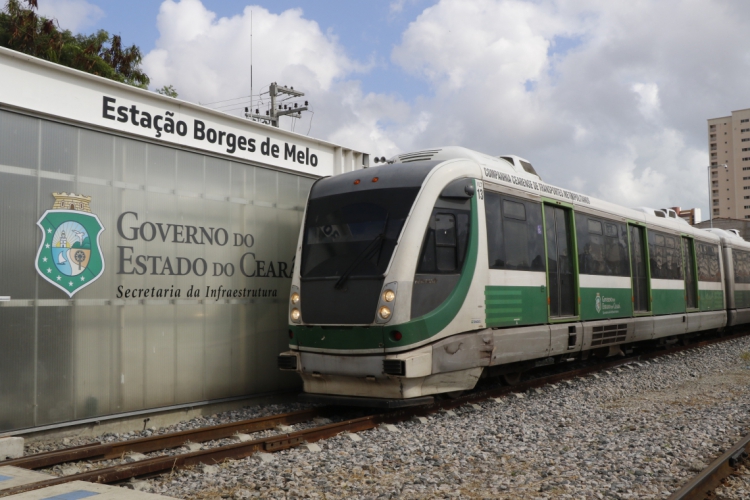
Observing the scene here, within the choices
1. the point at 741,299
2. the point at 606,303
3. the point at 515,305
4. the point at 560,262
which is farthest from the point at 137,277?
the point at 741,299

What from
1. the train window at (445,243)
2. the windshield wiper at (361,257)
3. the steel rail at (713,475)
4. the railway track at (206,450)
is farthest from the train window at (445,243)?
the steel rail at (713,475)

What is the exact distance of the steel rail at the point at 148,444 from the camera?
5.93 meters

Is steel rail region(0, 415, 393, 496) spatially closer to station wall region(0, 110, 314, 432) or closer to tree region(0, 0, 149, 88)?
station wall region(0, 110, 314, 432)

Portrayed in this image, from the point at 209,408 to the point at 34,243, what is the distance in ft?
10.4

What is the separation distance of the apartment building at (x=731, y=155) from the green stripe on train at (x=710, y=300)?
4608 inches

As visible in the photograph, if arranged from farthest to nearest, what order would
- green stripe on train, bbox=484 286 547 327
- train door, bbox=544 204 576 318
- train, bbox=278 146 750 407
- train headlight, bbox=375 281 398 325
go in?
train door, bbox=544 204 576 318, green stripe on train, bbox=484 286 547 327, train, bbox=278 146 750 407, train headlight, bbox=375 281 398 325

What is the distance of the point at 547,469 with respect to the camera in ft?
18.4

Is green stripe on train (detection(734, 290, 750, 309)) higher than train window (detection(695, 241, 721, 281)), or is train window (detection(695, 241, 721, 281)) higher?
train window (detection(695, 241, 721, 281))

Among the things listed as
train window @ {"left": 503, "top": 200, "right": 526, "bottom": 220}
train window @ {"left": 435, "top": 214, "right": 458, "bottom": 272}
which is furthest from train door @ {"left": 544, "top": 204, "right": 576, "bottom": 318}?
train window @ {"left": 435, "top": 214, "right": 458, "bottom": 272}

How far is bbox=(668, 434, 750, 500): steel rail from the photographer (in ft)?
15.9

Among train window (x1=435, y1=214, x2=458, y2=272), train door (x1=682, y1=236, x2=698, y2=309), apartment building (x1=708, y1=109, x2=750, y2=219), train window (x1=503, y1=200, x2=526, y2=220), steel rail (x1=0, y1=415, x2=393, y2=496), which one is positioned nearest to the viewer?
steel rail (x1=0, y1=415, x2=393, y2=496)

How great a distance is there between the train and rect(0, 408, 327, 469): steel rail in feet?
2.39

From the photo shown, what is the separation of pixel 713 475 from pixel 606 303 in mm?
6852

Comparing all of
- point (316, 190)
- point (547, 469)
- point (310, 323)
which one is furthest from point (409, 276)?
point (547, 469)
